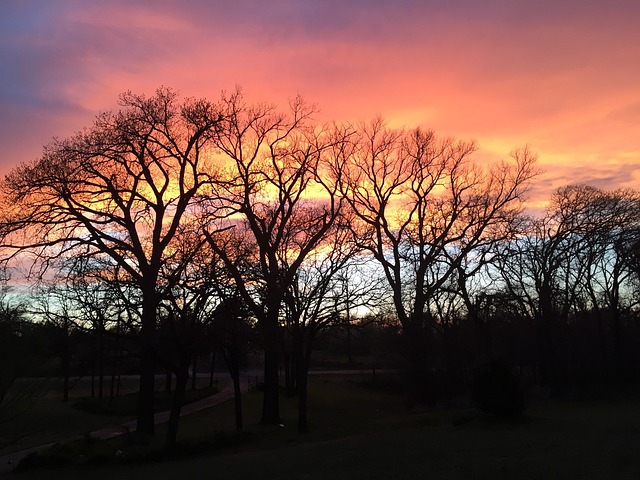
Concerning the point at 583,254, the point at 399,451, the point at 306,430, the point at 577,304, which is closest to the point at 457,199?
the point at 583,254

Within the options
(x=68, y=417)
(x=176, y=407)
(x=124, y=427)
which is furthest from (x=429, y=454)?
(x=68, y=417)

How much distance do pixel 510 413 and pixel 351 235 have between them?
49.3 feet

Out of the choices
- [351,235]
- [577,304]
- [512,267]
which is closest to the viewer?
[351,235]

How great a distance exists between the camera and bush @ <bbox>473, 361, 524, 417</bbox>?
18.3 metres

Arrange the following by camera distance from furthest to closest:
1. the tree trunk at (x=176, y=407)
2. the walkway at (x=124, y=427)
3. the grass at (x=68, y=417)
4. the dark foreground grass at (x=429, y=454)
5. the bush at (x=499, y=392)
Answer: the grass at (x=68, y=417) → the walkway at (x=124, y=427) → the tree trunk at (x=176, y=407) → the bush at (x=499, y=392) → the dark foreground grass at (x=429, y=454)

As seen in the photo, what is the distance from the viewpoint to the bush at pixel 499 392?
722 inches

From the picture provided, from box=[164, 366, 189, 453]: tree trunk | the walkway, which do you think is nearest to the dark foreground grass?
box=[164, 366, 189, 453]: tree trunk

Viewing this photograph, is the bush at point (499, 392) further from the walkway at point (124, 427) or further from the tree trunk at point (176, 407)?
the walkway at point (124, 427)

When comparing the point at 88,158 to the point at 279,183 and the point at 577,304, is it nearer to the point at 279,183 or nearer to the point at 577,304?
the point at 279,183

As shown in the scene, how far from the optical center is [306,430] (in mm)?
24359

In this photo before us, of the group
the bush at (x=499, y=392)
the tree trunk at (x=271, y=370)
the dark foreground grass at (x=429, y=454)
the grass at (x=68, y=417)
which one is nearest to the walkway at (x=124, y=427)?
the grass at (x=68, y=417)

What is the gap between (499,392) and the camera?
60.2 ft

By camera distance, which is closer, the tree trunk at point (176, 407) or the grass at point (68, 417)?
the tree trunk at point (176, 407)

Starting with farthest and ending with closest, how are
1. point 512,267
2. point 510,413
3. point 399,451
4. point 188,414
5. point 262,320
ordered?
point 512,267
point 188,414
point 262,320
point 510,413
point 399,451
